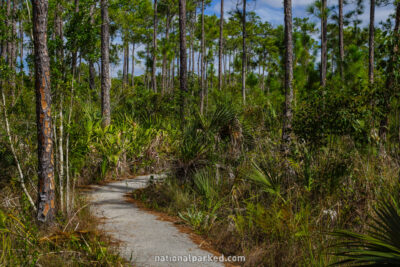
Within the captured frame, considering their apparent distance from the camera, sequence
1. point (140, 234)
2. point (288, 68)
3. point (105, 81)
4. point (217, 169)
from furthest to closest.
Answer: point (105, 81) → point (288, 68) → point (217, 169) → point (140, 234)

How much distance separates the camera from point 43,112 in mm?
4617

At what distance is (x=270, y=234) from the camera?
479 centimetres

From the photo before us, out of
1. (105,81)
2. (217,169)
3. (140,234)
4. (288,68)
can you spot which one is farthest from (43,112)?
(105,81)

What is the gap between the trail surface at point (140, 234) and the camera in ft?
13.7

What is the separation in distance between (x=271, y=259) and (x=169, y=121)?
8.63 metres

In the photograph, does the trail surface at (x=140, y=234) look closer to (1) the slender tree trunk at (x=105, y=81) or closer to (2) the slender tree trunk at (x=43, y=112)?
(2) the slender tree trunk at (x=43, y=112)

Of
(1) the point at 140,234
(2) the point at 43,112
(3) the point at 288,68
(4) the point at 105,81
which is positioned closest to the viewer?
(2) the point at 43,112

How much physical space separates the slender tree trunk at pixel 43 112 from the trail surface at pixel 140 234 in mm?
924

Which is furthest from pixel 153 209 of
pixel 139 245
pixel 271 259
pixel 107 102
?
pixel 107 102

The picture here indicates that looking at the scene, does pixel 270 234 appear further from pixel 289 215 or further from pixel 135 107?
pixel 135 107

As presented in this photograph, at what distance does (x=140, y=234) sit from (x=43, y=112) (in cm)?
221

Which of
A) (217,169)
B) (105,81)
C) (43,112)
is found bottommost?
(217,169)

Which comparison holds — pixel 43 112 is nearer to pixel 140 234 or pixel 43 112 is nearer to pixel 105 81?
pixel 140 234

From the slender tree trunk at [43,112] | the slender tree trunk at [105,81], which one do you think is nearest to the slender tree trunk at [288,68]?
the slender tree trunk at [43,112]
